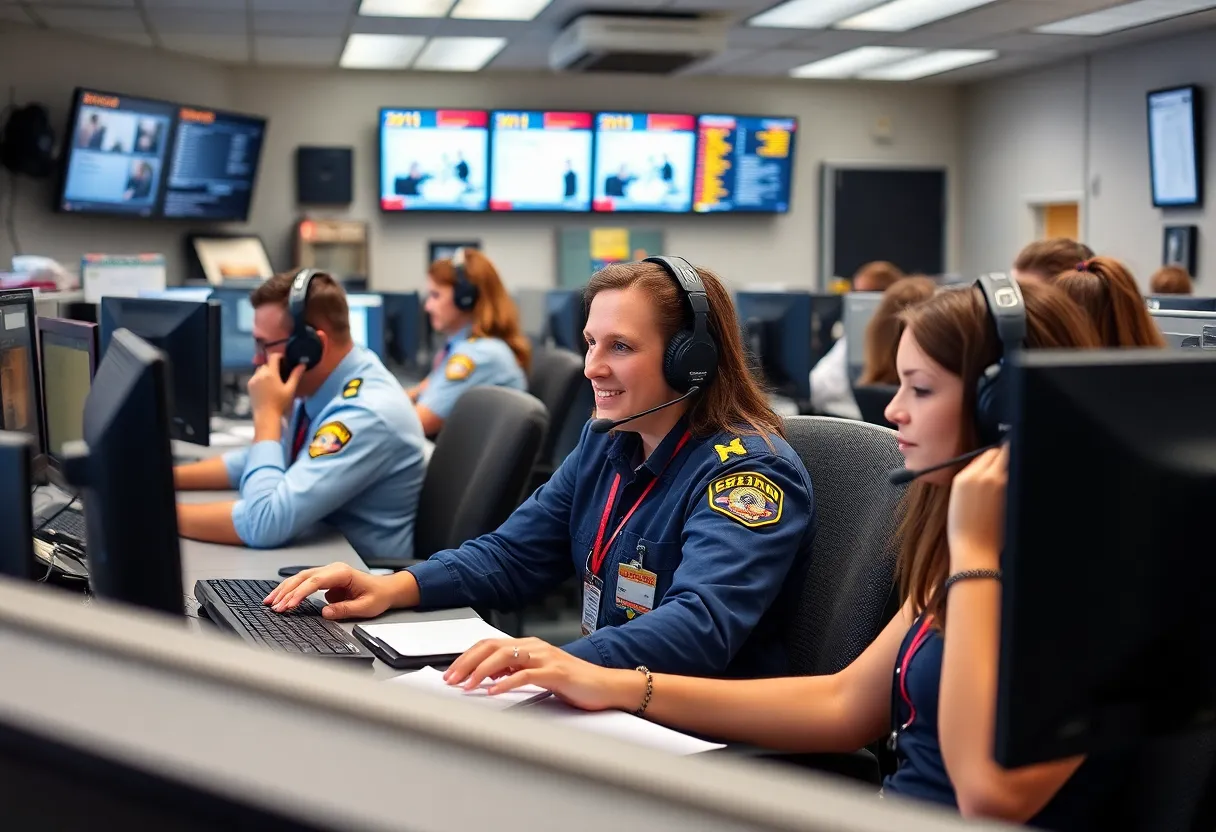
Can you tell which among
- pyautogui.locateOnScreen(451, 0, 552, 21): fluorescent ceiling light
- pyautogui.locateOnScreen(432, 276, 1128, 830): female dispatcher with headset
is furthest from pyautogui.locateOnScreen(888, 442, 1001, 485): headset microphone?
pyautogui.locateOnScreen(451, 0, 552, 21): fluorescent ceiling light

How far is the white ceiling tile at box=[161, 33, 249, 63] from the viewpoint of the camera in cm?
625

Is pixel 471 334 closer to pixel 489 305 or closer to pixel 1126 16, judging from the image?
pixel 489 305

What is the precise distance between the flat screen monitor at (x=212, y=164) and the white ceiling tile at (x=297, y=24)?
2.39 ft

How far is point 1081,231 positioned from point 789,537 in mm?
6560

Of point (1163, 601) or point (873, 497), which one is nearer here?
point (1163, 601)

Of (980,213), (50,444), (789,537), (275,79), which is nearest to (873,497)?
(789,537)

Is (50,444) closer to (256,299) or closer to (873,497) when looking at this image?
(256,299)

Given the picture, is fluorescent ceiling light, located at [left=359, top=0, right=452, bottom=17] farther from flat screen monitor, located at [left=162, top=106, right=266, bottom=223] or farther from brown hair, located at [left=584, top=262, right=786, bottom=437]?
brown hair, located at [left=584, top=262, right=786, bottom=437]

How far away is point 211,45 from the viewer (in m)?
6.50

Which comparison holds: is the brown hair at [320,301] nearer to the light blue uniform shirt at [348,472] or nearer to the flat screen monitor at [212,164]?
the light blue uniform shirt at [348,472]

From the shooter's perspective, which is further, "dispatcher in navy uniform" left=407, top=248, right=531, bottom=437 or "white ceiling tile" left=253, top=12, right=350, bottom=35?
"white ceiling tile" left=253, top=12, right=350, bottom=35

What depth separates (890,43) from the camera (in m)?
6.60

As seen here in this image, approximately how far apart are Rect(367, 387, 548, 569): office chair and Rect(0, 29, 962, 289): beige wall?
14.5ft

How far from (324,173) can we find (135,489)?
672cm
